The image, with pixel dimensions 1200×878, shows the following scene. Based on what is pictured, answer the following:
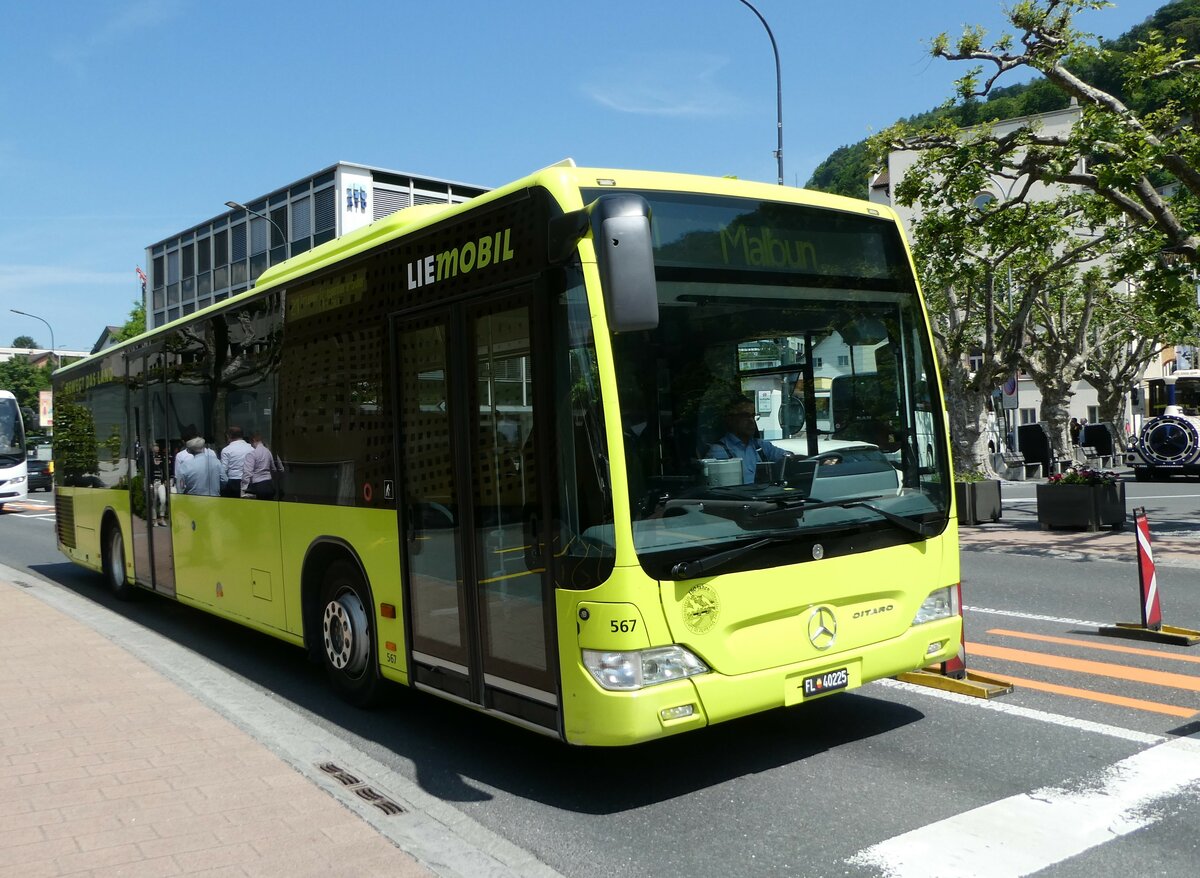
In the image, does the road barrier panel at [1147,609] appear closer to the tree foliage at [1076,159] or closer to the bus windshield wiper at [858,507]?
the bus windshield wiper at [858,507]

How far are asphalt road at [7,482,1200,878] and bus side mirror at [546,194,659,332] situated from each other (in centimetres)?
220

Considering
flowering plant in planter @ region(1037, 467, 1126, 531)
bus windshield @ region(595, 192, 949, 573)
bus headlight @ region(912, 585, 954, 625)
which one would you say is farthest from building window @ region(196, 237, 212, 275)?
bus headlight @ region(912, 585, 954, 625)

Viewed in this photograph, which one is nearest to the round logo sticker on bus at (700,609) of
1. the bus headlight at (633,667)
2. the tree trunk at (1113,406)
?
the bus headlight at (633,667)

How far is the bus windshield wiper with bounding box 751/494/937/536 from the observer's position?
5.21m

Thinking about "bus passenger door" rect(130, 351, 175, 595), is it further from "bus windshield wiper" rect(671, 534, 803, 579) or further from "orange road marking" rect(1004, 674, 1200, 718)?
"orange road marking" rect(1004, 674, 1200, 718)

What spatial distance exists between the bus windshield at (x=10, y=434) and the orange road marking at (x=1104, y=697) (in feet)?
96.1

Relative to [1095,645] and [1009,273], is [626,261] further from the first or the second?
[1009,273]

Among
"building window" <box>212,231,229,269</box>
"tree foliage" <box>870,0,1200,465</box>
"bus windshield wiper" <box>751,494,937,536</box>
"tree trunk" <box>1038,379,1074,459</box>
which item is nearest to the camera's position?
"bus windshield wiper" <box>751,494,937,536</box>

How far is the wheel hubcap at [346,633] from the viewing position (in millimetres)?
6840

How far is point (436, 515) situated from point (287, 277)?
2.81 m

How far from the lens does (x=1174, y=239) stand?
15922mm

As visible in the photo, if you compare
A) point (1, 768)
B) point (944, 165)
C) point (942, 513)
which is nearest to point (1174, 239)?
point (944, 165)

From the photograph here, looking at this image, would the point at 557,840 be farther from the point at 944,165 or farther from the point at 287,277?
the point at 944,165

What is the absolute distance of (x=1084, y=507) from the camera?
17.5 metres
